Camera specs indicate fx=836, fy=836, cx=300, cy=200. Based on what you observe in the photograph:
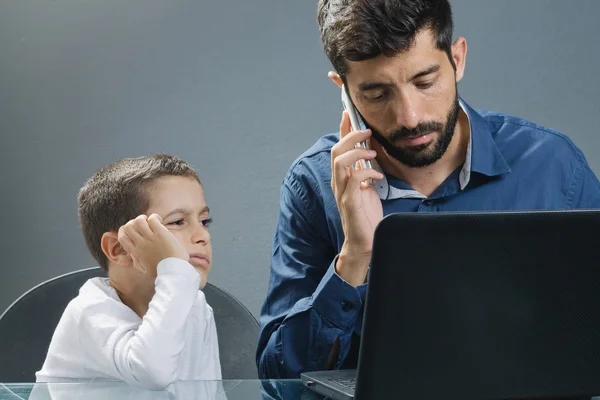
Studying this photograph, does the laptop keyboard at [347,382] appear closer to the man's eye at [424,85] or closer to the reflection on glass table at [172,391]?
the reflection on glass table at [172,391]

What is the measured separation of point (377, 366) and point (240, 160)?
5.39 feet

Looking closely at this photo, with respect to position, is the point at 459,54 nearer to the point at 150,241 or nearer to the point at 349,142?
the point at 349,142

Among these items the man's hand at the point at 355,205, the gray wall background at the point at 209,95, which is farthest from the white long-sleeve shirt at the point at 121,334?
the gray wall background at the point at 209,95

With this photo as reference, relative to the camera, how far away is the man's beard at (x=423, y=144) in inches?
50.8

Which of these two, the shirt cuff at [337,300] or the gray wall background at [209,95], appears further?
the gray wall background at [209,95]

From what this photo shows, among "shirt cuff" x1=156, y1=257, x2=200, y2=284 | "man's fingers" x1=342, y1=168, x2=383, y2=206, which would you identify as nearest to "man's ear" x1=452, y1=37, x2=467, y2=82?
"man's fingers" x1=342, y1=168, x2=383, y2=206

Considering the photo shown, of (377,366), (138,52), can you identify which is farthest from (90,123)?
(377,366)

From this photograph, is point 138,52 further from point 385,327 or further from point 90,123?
point 385,327

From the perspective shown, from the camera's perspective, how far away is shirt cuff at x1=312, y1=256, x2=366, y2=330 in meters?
1.17

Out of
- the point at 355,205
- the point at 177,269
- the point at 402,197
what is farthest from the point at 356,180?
the point at 177,269

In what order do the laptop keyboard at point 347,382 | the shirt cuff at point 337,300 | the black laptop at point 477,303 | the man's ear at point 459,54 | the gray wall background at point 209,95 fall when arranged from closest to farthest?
the black laptop at point 477,303, the laptop keyboard at point 347,382, the shirt cuff at point 337,300, the man's ear at point 459,54, the gray wall background at point 209,95

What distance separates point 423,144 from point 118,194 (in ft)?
1.85

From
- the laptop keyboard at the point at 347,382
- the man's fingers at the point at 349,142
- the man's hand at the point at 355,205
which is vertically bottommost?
the laptop keyboard at the point at 347,382

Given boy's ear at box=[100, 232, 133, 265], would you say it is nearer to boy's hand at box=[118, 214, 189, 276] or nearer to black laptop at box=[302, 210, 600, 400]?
boy's hand at box=[118, 214, 189, 276]
